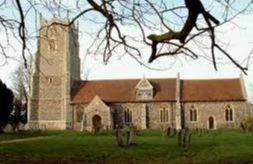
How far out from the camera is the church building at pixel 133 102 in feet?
205

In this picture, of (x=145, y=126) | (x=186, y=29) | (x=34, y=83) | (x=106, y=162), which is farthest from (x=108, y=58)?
(x=34, y=83)

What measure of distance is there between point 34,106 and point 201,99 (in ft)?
66.3

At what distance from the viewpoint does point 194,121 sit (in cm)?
6309

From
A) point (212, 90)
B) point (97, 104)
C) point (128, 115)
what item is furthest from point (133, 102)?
point (212, 90)

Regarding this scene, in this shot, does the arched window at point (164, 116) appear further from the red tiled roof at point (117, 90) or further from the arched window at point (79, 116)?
the arched window at point (79, 116)

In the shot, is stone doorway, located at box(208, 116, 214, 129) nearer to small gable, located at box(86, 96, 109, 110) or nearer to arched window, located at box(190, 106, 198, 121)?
arched window, located at box(190, 106, 198, 121)

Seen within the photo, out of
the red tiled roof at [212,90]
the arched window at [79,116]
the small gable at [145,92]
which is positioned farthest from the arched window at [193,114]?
the arched window at [79,116]

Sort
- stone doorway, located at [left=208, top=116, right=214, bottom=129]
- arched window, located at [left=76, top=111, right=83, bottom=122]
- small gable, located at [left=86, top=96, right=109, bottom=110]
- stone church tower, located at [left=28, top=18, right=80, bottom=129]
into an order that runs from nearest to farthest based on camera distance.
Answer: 1. small gable, located at [left=86, top=96, right=109, bottom=110]
2. stone doorway, located at [left=208, top=116, right=214, bottom=129]
3. arched window, located at [left=76, top=111, right=83, bottom=122]
4. stone church tower, located at [left=28, top=18, right=80, bottom=129]

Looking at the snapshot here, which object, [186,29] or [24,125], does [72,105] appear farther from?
[186,29]

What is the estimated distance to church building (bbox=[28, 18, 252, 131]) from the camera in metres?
62.5

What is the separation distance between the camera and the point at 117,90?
6550 cm

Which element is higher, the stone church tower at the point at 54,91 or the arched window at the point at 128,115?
the stone church tower at the point at 54,91

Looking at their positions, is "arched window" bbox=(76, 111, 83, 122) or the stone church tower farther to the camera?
the stone church tower

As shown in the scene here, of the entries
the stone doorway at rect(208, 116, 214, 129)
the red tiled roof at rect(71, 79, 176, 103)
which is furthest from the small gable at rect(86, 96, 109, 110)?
the stone doorway at rect(208, 116, 214, 129)
